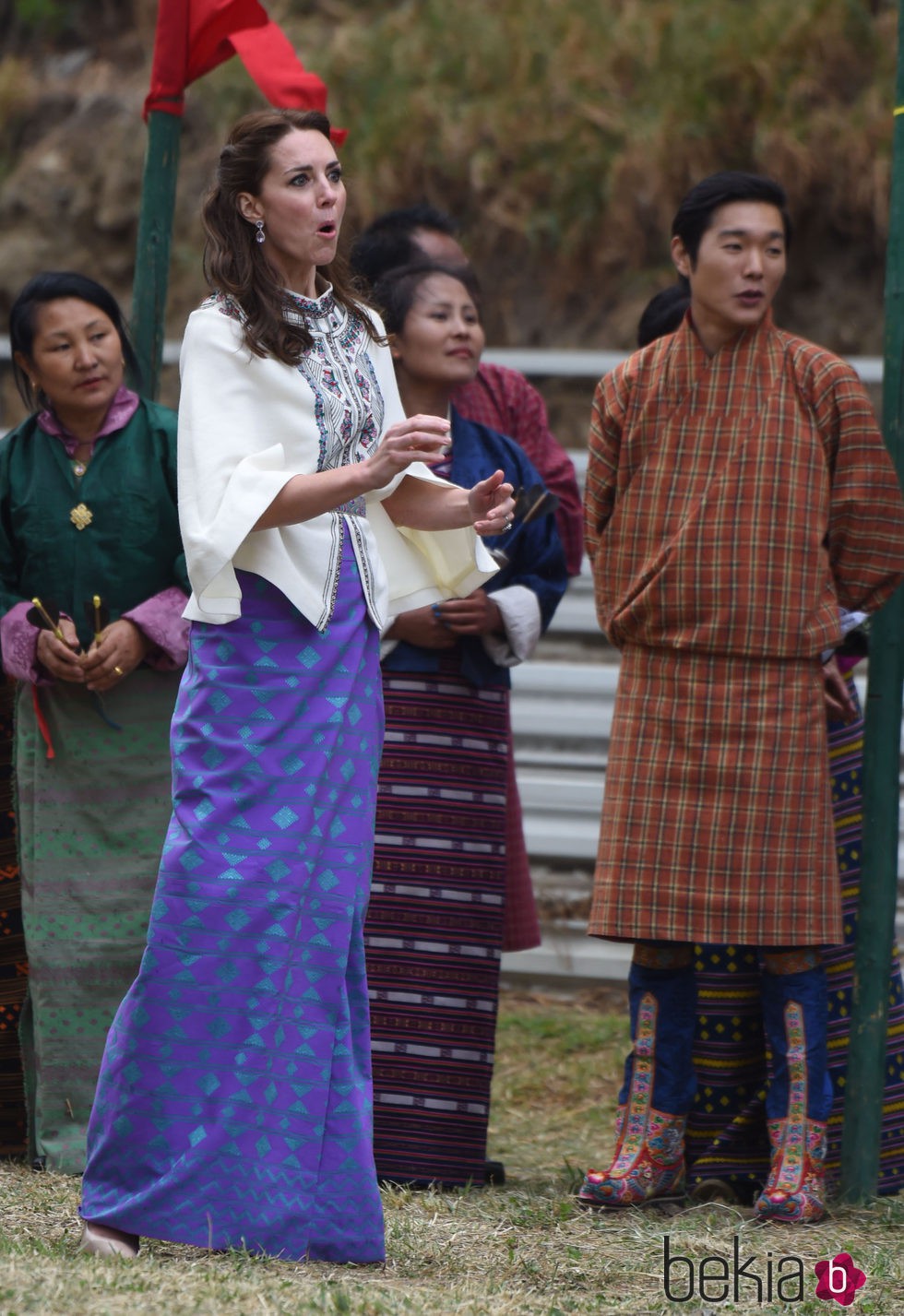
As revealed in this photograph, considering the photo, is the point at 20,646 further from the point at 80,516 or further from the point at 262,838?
the point at 262,838

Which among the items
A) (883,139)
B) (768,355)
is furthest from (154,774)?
(883,139)

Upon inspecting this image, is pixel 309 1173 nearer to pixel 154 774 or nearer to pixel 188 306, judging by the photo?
pixel 154 774

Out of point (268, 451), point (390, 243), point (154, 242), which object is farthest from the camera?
point (390, 243)

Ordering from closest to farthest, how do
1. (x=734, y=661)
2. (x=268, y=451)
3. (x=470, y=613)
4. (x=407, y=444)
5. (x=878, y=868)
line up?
1. (x=407, y=444)
2. (x=268, y=451)
3. (x=734, y=661)
4. (x=878, y=868)
5. (x=470, y=613)

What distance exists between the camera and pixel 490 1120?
5012mm

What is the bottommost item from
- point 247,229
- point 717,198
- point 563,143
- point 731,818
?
point 731,818

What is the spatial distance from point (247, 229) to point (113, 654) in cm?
105

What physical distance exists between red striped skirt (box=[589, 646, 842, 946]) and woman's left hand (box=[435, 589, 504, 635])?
0.45 meters

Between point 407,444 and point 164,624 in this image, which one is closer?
point 407,444

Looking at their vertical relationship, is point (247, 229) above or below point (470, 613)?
above

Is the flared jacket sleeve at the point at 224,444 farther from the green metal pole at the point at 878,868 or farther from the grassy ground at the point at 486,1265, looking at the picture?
the green metal pole at the point at 878,868

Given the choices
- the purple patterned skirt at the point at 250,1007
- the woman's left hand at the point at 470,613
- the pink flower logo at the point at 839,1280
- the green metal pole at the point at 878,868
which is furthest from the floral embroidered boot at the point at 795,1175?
the woman's left hand at the point at 470,613

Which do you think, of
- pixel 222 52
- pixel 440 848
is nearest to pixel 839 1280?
pixel 440 848

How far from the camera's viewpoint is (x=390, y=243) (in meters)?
4.58
